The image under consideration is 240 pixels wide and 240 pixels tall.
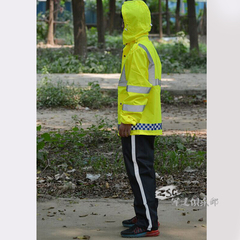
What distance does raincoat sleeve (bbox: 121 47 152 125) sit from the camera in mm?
3359

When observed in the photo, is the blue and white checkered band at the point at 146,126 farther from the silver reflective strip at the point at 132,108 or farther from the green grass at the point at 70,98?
the green grass at the point at 70,98

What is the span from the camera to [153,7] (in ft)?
124

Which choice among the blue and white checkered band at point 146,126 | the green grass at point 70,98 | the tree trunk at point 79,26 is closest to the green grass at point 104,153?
the blue and white checkered band at point 146,126

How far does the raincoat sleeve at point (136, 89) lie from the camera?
3.36 meters

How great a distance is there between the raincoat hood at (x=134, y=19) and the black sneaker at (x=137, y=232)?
1.43 meters

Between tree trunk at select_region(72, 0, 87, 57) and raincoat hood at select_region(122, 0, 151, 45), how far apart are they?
13575 millimetres

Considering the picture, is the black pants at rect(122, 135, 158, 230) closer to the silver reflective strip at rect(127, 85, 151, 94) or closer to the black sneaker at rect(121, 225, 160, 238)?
the black sneaker at rect(121, 225, 160, 238)

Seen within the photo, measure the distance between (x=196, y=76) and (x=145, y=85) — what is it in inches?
503

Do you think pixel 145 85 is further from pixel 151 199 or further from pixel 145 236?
pixel 145 236

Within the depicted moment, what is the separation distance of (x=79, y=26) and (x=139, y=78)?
14.0 m

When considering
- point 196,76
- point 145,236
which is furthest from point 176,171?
point 196,76
